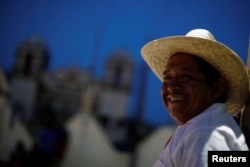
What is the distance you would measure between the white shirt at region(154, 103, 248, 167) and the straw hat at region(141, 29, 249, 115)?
0.16m

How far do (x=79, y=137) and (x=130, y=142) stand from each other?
1062 millimetres

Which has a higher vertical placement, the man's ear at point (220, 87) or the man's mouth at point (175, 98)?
the man's ear at point (220, 87)

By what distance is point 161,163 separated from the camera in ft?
2.55

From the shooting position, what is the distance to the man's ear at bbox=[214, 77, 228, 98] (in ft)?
2.93

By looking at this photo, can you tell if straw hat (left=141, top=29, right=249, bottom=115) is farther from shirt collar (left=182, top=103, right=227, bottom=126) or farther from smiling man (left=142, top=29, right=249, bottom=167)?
shirt collar (left=182, top=103, right=227, bottom=126)

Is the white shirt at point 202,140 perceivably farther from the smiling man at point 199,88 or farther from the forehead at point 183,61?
the forehead at point 183,61

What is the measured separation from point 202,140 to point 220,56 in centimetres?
27

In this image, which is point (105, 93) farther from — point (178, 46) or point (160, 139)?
point (178, 46)

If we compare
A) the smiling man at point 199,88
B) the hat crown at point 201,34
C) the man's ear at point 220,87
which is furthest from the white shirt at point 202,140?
the hat crown at point 201,34

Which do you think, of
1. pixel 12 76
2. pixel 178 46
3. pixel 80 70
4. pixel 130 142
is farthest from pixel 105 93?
pixel 178 46

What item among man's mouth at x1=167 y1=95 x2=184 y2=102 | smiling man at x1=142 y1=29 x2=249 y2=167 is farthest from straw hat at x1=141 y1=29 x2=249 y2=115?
man's mouth at x1=167 y1=95 x2=184 y2=102

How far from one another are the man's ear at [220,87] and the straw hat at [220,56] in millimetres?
14

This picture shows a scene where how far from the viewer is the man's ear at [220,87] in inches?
35.1

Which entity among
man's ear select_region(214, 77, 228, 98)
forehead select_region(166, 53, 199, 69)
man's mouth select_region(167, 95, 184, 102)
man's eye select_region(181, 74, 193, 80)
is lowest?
man's mouth select_region(167, 95, 184, 102)
